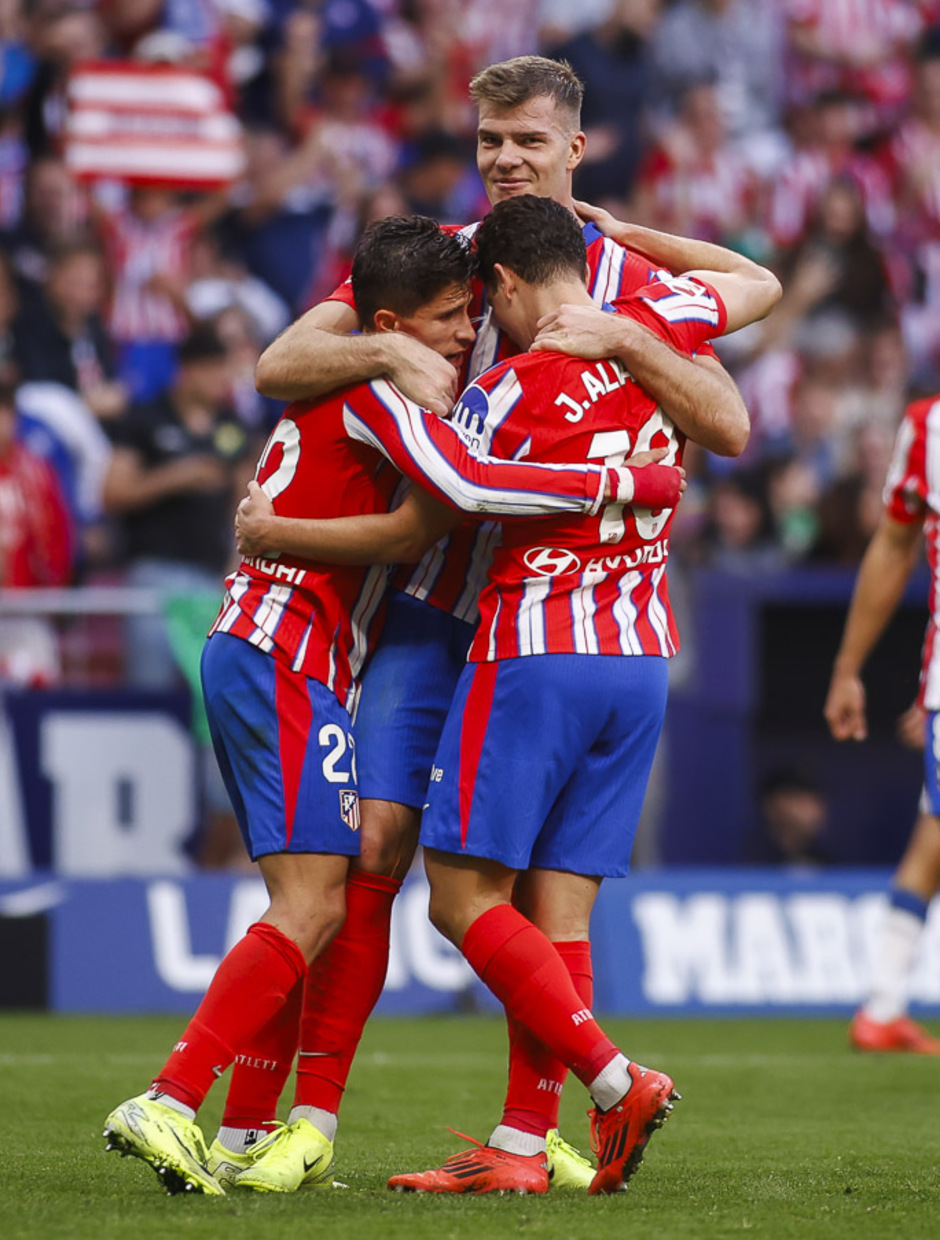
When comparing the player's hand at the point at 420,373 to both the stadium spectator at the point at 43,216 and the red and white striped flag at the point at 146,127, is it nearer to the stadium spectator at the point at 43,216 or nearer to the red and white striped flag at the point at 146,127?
the stadium spectator at the point at 43,216

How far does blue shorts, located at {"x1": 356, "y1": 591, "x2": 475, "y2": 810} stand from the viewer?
4328 mm

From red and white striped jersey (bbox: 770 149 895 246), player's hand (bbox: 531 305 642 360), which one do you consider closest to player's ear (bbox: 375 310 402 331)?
player's hand (bbox: 531 305 642 360)

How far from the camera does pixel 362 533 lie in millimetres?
4188

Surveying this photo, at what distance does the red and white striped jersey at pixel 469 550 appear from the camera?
444cm

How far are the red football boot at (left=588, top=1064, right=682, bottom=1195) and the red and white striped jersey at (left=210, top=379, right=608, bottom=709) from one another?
1.04 metres

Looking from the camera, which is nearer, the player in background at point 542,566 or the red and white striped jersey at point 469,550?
the player in background at point 542,566

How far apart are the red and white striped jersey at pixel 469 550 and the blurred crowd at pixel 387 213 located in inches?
178

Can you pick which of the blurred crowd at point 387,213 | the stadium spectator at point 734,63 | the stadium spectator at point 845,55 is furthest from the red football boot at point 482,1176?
the stadium spectator at point 845,55

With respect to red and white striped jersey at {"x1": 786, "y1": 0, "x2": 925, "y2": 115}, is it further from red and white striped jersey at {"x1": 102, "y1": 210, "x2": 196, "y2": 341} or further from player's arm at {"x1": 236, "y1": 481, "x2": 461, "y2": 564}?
player's arm at {"x1": 236, "y1": 481, "x2": 461, "y2": 564}

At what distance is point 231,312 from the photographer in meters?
10.6

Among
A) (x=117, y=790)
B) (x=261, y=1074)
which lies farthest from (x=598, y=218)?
(x=117, y=790)

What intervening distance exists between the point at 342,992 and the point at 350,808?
1.44 ft

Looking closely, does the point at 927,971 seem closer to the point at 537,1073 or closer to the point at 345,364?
the point at 537,1073

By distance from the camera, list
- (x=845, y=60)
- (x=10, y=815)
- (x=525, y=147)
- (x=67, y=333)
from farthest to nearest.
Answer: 1. (x=845, y=60)
2. (x=67, y=333)
3. (x=10, y=815)
4. (x=525, y=147)
